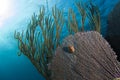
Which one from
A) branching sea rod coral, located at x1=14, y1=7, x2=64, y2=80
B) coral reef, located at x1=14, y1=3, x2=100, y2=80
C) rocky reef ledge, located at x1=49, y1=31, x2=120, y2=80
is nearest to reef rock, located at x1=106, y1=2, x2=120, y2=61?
coral reef, located at x1=14, y1=3, x2=100, y2=80

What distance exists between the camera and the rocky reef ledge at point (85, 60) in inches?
132

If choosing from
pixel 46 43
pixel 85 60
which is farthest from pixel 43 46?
pixel 85 60

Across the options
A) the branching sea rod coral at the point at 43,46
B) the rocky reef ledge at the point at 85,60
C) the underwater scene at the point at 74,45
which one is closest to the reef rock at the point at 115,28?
the underwater scene at the point at 74,45

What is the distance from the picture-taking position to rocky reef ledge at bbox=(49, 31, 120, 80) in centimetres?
336

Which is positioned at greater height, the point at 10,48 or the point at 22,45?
the point at 22,45

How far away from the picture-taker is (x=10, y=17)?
1767 cm

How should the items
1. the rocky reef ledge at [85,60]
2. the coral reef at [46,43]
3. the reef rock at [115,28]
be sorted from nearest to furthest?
the rocky reef ledge at [85,60] → the coral reef at [46,43] → the reef rock at [115,28]

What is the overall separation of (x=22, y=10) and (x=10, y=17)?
196 centimetres

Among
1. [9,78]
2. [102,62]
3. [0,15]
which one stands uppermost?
[0,15]

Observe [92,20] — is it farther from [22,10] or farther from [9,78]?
[9,78]

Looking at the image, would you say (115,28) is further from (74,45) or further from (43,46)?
(74,45)

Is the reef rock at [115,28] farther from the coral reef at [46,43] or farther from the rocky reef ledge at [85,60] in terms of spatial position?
the rocky reef ledge at [85,60]

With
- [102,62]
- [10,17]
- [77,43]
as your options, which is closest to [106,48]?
[102,62]

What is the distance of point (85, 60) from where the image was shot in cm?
346
